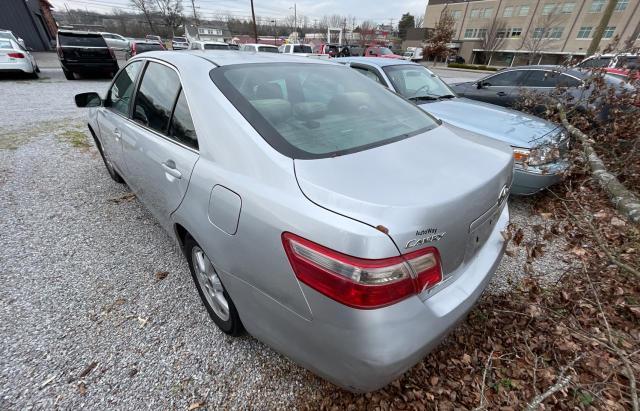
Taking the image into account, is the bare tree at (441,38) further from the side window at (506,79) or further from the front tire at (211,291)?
the front tire at (211,291)

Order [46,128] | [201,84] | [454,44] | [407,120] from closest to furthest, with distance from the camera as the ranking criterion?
[201,84]
[407,120]
[46,128]
[454,44]

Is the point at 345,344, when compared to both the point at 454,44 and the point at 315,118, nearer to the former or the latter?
the point at 315,118

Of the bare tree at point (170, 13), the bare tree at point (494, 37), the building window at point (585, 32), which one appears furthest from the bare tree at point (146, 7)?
the building window at point (585, 32)

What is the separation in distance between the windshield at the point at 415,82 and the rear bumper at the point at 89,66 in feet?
40.4

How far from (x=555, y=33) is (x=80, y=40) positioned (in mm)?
57482

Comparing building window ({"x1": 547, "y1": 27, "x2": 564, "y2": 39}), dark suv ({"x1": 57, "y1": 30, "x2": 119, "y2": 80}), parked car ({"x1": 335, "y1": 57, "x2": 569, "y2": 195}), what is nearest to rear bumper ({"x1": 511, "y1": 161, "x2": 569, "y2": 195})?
parked car ({"x1": 335, "y1": 57, "x2": 569, "y2": 195})

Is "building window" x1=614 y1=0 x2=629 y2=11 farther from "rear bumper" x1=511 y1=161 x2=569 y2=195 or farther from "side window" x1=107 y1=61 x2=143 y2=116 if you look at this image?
"side window" x1=107 y1=61 x2=143 y2=116

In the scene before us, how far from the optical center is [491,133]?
3312mm

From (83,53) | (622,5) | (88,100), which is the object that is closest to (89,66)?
(83,53)

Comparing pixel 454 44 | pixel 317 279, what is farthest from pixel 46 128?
pixel 454 44

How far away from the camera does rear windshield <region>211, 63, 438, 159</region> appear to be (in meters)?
1.46

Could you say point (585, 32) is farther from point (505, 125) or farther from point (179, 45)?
point (505, 125)

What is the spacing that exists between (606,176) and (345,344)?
360cm

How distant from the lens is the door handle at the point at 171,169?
173 centimetres
